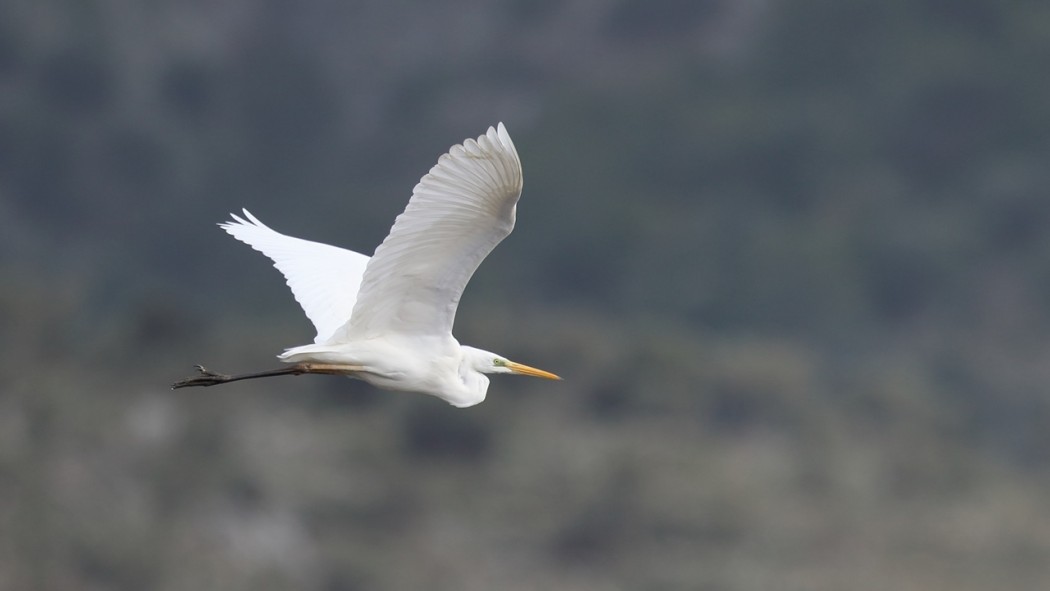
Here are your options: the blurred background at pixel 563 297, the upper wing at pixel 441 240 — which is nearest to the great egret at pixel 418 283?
the upper wing at pixel 441 240

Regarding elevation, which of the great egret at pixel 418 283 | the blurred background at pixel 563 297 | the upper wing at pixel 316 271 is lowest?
the great egret at pixel 418 283

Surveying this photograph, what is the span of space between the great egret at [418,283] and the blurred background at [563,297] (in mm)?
9676

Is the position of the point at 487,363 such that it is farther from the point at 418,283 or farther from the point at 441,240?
the point at 441,240

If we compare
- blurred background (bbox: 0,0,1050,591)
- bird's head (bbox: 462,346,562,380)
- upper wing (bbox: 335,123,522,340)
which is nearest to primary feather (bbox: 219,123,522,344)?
upper wing (bbox: 335,123,522,340)

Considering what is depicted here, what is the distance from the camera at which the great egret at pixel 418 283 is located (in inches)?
241

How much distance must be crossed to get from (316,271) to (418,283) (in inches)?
40.6

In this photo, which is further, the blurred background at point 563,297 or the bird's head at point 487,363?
the blurred background at point 563,297

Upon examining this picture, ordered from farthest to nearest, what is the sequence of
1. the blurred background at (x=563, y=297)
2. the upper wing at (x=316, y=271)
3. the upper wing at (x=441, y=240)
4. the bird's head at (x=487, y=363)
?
the blurred background at (x=563, y=297)
the upper wing at (x=316, y=271)
the bird's head at (x=487, y=363)
the upper wing at (x=441, y=240)

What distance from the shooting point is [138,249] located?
35812mm

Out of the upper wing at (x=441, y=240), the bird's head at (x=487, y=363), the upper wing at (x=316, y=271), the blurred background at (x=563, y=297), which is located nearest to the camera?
the upper wing at (x=441, y=240)

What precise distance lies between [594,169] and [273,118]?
5.56 metres

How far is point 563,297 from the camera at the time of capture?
37.2 metres

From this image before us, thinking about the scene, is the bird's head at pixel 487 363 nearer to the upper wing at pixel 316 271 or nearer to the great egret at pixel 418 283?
the great egret at pixel 418 283

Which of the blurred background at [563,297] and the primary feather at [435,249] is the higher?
the blurred background at [563,297]
